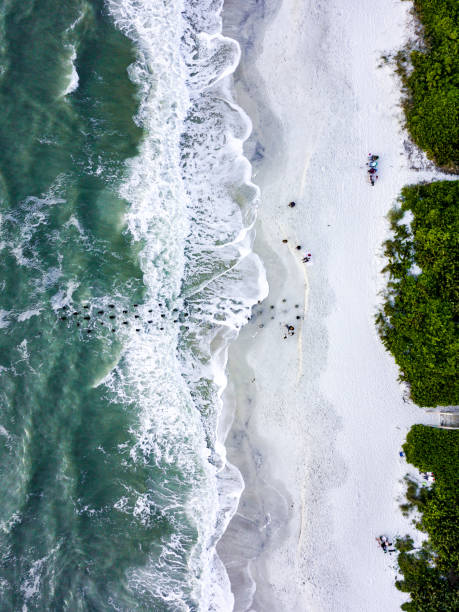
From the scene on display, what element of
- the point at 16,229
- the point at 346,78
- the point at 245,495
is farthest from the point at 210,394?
the point at 346,78

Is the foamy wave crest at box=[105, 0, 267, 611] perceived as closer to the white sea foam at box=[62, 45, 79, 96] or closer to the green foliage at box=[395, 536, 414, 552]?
the white sea foam at box=[62, 45, 79, 96]

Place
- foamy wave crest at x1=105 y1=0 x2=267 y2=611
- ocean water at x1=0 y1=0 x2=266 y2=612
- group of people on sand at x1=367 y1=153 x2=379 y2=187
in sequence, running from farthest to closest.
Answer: group of people on sand at x1=367 y1=153 x2=379 y2=187
foamy wave crest at x1=105 y1=0 x2=267 y2=611
ocean water at x1=0 y1=0 x2=266 y2=612

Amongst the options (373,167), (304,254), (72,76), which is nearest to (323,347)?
(304,254)

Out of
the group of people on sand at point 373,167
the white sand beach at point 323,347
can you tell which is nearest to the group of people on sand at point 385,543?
the white sand beach at point 323,347

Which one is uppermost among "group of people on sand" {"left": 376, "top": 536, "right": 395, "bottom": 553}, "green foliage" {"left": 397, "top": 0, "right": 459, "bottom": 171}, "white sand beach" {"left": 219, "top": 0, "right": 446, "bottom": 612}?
"green foliage" {"left": 397, "top": 0, "right": 459, "bottom": 171}

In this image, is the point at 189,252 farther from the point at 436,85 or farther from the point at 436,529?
the point at 436,529

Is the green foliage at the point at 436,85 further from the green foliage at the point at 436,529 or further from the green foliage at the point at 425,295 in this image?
the green foliage at the point at 436,529

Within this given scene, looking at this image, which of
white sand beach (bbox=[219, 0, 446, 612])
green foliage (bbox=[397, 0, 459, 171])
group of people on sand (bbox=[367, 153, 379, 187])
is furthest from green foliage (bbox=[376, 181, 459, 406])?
green foliage (bbox=[397, 0, 459, 171])
